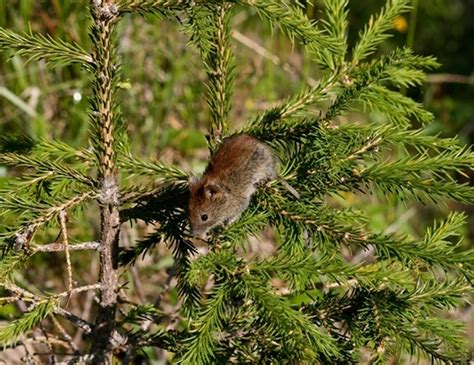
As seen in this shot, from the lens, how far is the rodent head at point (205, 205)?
1.65 metres

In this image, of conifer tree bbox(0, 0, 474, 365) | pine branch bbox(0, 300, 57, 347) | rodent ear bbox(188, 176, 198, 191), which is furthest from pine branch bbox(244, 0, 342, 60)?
pine branch bbox(0, 300, 57, 347)

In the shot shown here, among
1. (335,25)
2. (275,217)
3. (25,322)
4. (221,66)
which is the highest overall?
(335,25)

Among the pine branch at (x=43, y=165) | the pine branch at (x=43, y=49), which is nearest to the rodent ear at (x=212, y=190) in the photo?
the pine branch at (x=43, y=165)

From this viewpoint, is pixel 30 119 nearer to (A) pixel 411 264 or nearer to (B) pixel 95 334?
(B) pixel 95 334

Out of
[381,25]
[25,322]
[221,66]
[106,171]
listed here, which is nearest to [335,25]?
[381,25]

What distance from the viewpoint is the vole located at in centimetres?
Answer: 165

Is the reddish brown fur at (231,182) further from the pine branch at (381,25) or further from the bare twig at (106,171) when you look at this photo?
the pine branch at (381,25)

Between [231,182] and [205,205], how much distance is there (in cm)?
13

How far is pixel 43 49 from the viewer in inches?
58.3

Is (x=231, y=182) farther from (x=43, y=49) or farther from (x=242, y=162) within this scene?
(x=43, y=49)

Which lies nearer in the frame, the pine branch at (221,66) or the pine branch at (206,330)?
the pine branch at (206,330)

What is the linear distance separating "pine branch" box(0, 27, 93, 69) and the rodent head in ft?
1.23

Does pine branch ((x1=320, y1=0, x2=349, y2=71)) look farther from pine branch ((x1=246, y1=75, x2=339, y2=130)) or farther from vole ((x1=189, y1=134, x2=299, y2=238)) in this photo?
vole ((x1=189, y1=134, x2=299, y2=238))

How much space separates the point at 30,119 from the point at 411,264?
224 centimetres
